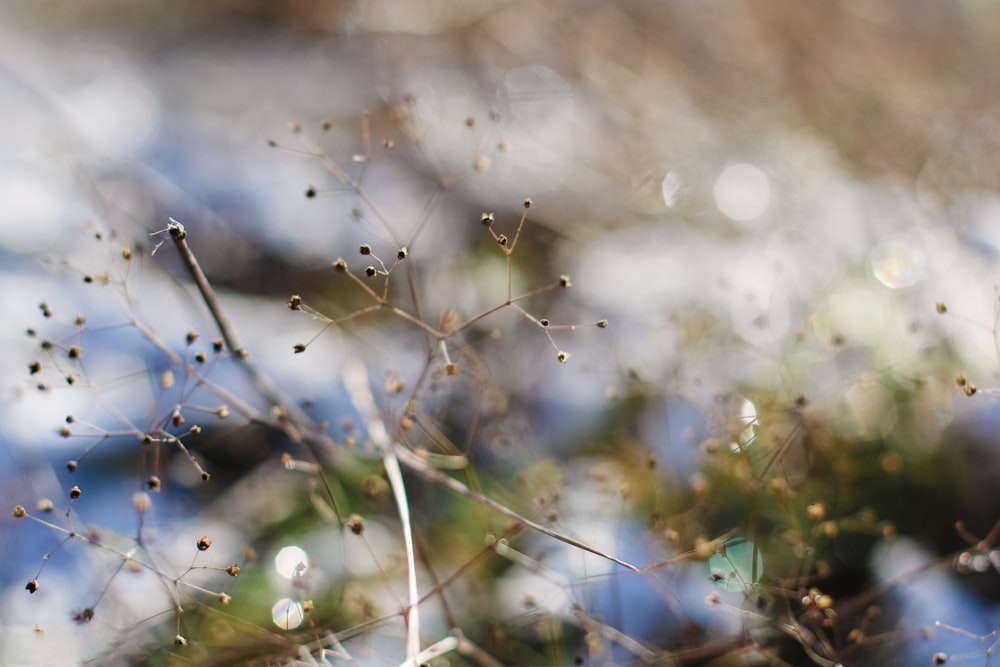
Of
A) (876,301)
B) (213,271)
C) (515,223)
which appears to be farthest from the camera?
(515,223)

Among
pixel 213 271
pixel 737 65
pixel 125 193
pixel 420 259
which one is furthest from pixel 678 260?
pixel 125 193

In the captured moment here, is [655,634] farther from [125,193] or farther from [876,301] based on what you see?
[125,193]

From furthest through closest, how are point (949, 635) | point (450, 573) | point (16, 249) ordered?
1. point (16, 249)
2. point (450, 573)
3. point (949, 635)

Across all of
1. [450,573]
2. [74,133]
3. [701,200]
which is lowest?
[450,573]

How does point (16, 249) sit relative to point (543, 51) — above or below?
below

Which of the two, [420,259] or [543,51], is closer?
[420,259]

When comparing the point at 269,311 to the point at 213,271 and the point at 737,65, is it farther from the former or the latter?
the point at 737,65

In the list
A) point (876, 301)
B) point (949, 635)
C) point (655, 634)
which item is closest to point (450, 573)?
point (655, 634)
